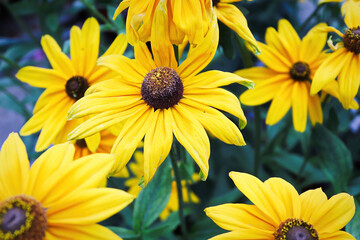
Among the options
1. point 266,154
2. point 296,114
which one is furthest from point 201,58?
point 266,154

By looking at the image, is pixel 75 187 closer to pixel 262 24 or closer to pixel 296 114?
pixel 296 114

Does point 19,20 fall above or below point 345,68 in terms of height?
above

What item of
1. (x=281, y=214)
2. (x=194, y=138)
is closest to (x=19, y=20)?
(x=194, y=138)

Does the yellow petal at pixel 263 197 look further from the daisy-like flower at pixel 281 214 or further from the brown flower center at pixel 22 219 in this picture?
the brown flower center at pixel 22 219

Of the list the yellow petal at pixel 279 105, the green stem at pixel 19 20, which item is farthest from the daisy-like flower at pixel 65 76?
the green stem at pixel 19 20

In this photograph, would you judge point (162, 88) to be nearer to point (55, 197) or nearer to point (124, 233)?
point (55, 197)

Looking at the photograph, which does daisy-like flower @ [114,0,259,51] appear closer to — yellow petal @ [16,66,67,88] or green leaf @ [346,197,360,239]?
yellow petal @ [16,66,67,88]
